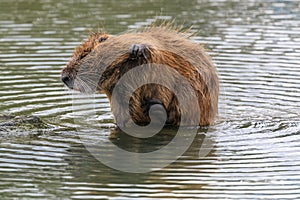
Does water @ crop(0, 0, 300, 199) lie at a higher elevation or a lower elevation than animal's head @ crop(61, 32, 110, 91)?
lower

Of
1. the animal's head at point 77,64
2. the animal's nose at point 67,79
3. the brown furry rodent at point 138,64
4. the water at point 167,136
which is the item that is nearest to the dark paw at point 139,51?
the brown furry rodent at point 138,64

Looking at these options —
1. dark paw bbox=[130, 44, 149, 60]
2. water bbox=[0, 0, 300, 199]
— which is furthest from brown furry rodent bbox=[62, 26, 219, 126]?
water bbox=[0, 0, 300, 199]

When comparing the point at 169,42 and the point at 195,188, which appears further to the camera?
the point at 169,42

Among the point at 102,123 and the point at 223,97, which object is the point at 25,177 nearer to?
the point at 102,123

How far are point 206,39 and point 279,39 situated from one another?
3.50 feet

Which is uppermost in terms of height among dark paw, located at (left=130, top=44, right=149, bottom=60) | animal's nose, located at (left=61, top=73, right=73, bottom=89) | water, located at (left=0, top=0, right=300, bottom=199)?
dark paw, located at (left=130, top=44, right=149, bottom=60)

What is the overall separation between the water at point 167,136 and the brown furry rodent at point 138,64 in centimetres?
36

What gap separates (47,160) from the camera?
849 cm

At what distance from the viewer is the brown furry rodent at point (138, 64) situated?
926cm

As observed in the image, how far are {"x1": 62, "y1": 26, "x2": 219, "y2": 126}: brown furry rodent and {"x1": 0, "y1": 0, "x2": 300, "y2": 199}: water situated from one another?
357mm

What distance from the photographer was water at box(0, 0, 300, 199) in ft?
25.7

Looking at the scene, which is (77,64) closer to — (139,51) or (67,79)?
(67,79)

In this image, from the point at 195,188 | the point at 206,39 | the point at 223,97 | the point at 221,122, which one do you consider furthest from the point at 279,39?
the point at 195,188

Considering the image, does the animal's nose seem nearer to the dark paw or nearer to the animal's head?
the animal's head
